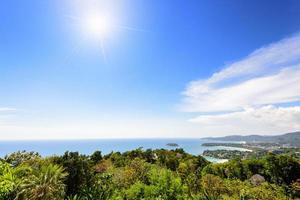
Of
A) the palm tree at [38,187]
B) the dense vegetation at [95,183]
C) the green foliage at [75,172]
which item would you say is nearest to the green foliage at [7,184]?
the dense vegetation at [95,183]

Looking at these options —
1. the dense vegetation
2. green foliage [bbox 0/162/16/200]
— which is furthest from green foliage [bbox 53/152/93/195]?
green foliage [bbox 0/162/16/200]

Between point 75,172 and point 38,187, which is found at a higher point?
point 38,187

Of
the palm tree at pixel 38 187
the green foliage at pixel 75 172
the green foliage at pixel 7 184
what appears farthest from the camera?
the green foliage at pixel 75 172

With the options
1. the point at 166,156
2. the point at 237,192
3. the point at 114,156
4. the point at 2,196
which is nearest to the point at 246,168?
the point at 166,156

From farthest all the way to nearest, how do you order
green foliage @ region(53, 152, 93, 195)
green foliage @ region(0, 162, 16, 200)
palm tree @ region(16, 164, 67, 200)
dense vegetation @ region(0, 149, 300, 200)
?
green foliage @ region(53, 152, 93, 195) → dense vegetation @ region(0, 149, 300, 200) → palm tree @ region(16, 164, 67, 200) → green foliage @ region(0, 162, 16, 200)

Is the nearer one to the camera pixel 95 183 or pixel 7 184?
pixel 7 184

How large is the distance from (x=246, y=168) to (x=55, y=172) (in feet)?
151

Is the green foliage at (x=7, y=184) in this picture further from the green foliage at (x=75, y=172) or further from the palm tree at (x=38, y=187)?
the green foliage at (x=75, y=172)

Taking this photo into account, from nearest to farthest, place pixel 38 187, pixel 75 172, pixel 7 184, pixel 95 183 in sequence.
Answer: pixel 7 184
pixel 38 187
pixel 75 172
pixel 95 183

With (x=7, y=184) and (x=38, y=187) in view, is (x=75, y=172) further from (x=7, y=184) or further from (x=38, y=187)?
(x=7, y=184)

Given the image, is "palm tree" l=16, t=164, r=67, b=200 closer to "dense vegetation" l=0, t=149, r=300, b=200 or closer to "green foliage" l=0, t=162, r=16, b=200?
"dense vegetation" l=0, t=149, r=300, b=200

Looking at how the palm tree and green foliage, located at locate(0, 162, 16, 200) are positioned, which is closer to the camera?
green foliage, located at locate(0, 162, 16, 200)

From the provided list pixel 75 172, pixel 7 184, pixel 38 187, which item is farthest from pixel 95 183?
pixel 7 184

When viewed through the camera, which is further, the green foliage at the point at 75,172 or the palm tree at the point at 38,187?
the green foliage at the point at 75,172
